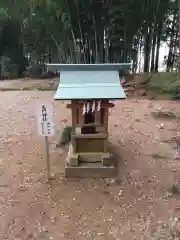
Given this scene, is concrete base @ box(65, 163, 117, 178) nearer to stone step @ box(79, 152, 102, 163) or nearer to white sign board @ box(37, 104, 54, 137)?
stone step @ box(79, 152, 102, 163)

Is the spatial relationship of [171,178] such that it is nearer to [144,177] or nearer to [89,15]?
[144,177]

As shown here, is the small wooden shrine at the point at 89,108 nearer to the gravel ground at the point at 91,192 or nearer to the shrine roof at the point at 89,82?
the shrine roof at the point at 89,82

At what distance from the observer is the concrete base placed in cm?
314

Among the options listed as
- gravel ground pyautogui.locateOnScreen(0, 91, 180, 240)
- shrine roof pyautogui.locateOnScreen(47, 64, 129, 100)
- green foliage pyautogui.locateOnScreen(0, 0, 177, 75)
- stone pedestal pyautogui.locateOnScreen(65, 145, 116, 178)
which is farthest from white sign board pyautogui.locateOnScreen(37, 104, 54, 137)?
green foliage pyautogui.locateOnScreen(0, 0, 177, 75)

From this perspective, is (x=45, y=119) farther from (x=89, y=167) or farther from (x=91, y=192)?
(x=91, y=192)

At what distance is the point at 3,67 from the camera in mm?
12391

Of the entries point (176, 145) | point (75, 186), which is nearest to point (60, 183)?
point (75, 186)

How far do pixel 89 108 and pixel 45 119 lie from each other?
1.38ft

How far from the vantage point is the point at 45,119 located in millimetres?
2887

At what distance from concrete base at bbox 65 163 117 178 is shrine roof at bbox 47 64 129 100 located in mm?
768

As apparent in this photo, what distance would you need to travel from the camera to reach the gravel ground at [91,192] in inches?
99.2

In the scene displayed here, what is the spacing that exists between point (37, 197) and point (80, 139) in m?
0.71

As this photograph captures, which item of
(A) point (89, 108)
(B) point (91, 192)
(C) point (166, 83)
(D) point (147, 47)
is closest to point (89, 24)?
(D) point (147, 47)

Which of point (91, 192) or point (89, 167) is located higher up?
point (89, 167)
